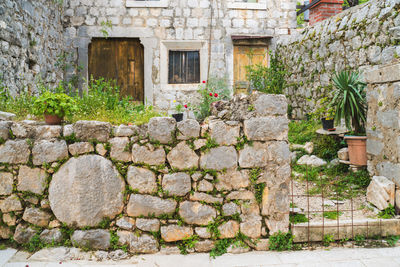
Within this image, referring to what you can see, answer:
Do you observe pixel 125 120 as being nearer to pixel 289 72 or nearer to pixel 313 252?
pixel 313 252

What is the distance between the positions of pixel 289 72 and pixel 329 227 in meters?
5.32

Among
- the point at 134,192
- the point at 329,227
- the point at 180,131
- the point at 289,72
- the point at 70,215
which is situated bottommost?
the point at 329,227

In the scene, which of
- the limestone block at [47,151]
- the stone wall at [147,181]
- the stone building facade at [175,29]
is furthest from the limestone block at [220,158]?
the stone building facade at [175,29]

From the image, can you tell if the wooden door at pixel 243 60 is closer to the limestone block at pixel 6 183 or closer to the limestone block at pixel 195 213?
the limestone block at pixel 195 213

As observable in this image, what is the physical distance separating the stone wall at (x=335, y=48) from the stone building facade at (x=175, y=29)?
86 centimetres

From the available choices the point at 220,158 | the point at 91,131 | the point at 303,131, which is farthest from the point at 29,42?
the point at 303,131

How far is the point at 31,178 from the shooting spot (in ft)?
9.48

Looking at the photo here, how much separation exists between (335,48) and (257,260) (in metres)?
4.92

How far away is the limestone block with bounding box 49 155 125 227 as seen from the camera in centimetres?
286


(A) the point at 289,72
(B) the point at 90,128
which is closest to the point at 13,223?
(B) the point at 90,128

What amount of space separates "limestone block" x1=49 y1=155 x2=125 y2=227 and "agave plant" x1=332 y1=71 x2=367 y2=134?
12.2 feet

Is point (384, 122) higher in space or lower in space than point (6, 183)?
higher

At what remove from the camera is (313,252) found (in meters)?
2.91

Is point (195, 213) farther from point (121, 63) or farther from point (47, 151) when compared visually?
point (121, 63)
